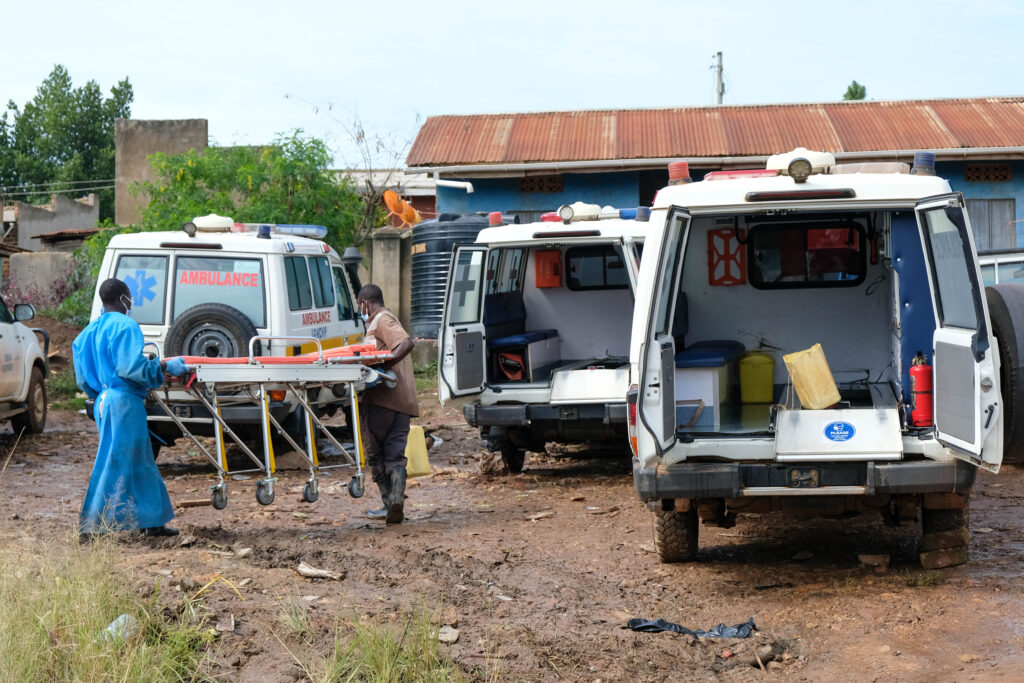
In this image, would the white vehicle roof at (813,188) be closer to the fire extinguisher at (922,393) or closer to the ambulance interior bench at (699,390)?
the fire extinguisher at (922,393)

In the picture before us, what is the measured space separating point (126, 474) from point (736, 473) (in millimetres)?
3661

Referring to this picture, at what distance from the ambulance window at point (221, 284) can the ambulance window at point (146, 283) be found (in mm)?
140

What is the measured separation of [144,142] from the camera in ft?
86.7

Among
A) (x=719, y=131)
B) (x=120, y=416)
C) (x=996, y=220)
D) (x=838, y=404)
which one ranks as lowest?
(x=120, y=416)

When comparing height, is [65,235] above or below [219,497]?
above

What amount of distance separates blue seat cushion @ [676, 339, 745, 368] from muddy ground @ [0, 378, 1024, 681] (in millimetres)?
1221

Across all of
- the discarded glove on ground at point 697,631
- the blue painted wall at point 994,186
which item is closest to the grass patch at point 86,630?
the discarded glove on ground at point 697,631

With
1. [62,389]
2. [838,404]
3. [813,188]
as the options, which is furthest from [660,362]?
[62,389]

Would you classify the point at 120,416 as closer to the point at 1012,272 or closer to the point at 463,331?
the point at 463,331

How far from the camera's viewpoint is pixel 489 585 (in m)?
6.45

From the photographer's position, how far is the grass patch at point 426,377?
1692 cm

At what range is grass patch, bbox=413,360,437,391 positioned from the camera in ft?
55.5

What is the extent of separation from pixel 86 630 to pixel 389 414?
3775 mm

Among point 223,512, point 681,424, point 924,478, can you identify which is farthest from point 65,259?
point 924,478
